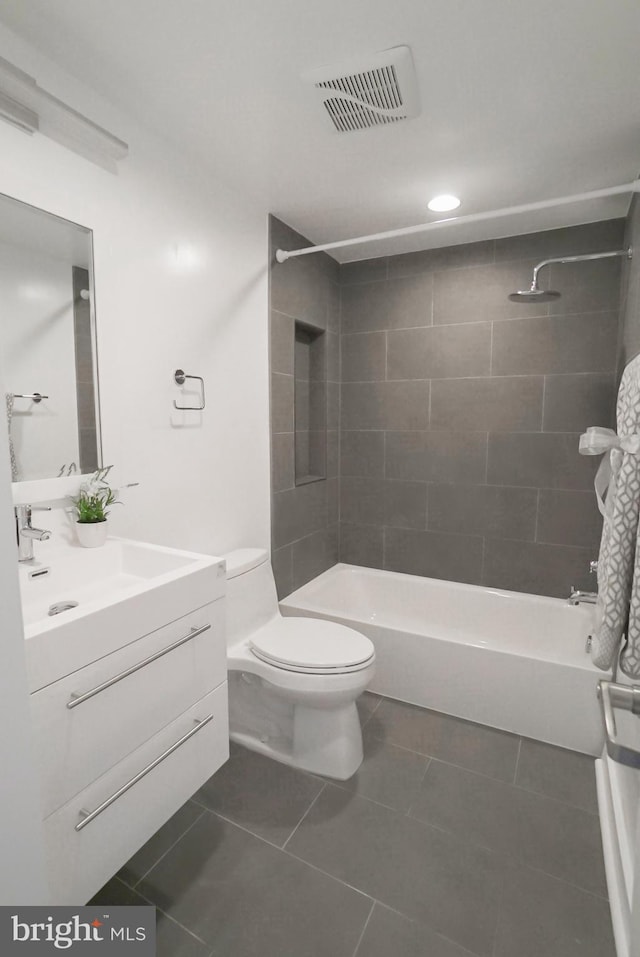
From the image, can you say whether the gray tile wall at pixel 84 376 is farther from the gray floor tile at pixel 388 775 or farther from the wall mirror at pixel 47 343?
the gray floor tile at pixel 388 775

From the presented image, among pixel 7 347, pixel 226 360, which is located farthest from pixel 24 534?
pixel 226 360

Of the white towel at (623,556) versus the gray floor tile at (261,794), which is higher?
the white towel at (623,556)

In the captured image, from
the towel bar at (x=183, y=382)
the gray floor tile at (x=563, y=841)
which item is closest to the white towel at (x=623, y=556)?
the gray floor tile at (x=563, y=841)

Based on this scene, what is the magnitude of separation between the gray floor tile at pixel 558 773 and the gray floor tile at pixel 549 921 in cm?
39

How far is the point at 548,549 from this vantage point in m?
2.73

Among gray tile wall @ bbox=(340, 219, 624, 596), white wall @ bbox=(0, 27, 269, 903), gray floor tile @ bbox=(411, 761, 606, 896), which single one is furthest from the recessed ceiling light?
gray floor tile @ bbox=(411, 761, 606, 896)

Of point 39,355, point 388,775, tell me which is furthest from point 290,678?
point 39,355

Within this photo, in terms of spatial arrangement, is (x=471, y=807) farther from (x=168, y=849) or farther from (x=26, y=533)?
(x=26, y=533)

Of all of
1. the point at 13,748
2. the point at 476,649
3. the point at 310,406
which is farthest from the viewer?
the point at 310,406

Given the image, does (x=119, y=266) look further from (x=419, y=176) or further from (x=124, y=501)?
(x=419, y=176)

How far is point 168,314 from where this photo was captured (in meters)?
1.89

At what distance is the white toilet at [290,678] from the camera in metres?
1.81

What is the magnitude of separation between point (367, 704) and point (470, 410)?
5.71ft

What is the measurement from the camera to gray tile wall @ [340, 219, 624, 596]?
8.45 feet
